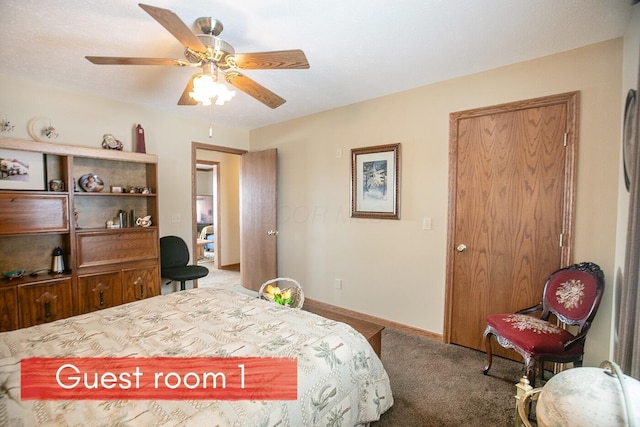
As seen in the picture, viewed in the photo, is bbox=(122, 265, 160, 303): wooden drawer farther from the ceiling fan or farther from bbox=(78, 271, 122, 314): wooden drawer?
the ceiling fan

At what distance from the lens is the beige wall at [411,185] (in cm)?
207

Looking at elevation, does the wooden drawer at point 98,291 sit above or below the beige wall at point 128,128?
below

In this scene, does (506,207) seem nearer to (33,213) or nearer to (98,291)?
(98,291)

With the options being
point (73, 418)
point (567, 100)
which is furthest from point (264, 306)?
point (567, 100)

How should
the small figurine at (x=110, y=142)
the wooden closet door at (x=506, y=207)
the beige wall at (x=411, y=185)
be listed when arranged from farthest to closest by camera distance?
the small figurine at (x=110, y=142) < the wooden closet door at (x=506, y=207) < the beige wall at (x=411, y=185)

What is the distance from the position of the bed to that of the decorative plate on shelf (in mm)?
1777

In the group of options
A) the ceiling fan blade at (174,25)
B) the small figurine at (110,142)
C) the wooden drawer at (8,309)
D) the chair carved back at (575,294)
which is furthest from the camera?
the small figurine at (110,142)

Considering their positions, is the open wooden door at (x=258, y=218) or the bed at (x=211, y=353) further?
the open wooden door at (x=258, y=218)

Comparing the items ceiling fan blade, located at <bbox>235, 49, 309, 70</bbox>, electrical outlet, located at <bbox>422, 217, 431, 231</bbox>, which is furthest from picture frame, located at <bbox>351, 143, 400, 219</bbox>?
ceiling fan blade, located at <bbox>235, 49, 309, 70</bbox>

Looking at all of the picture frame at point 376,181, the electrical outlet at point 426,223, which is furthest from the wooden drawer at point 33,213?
the electrical outlet at point 426,223

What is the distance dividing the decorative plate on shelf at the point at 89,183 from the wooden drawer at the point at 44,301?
93cm

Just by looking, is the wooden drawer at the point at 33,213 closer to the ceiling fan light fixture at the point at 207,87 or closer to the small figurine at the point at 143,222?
the small figurine at the point at 143,222

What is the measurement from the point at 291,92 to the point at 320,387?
2.69m

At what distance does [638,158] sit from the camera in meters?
1.20
